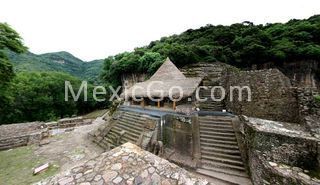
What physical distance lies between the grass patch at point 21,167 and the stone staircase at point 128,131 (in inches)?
128

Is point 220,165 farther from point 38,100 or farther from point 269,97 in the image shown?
point 38,100

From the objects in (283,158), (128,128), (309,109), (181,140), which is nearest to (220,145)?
(181,140)

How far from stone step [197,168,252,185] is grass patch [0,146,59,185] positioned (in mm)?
6713

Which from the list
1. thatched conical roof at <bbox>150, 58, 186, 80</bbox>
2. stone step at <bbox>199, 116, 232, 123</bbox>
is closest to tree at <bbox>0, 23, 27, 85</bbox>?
stone step at <bbox>199, 116, 232, 123</bbox>

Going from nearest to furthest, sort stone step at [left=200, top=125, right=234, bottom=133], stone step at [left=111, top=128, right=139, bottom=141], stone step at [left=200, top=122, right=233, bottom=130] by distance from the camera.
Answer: stone step at [left=200, top=125, right=234, bottom=133], stone step at [left=200, top=122, right=233, bottom=130], stone step at [left=111, top=128, right=139, bottom=141]

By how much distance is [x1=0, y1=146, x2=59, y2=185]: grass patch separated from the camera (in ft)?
22.0

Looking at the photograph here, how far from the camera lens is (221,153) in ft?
22.8

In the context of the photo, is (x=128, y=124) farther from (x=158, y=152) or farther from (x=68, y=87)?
(x=68, y=87)

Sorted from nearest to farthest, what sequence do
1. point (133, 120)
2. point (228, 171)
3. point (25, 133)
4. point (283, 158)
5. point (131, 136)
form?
point (283, 158)
point (228, 171)
point (131, 136)
point (133, 120)
point (25, 133)

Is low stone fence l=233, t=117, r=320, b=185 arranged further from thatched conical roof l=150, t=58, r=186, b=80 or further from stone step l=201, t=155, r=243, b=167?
thatched conical roof l=150, t=58, r=186, b=80

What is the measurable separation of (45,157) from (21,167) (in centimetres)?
109

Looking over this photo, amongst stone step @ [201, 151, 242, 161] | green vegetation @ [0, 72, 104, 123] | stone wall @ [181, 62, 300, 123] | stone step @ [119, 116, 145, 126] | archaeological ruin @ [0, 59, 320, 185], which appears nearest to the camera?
archaeological ruin @ [0, 59, 320, 185]

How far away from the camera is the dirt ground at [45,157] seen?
22.9ft

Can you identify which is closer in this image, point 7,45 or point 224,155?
point 224,155
